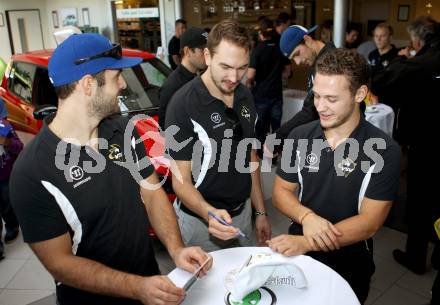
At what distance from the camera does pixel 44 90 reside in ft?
14.4

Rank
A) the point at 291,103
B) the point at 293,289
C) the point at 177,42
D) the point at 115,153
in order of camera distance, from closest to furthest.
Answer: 1. the point at 293,289
2. the point at 115,153
3. the point at 291,103
4. the point at 177,42

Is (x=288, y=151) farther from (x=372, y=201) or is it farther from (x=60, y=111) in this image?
(x=60, y=111)

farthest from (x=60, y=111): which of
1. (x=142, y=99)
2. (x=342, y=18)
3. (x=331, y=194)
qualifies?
(x=342, y=18)

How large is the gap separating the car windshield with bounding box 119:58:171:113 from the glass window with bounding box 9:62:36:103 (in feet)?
3.92

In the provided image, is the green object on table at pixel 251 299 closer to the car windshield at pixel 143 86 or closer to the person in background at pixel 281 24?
the car windshield at pixel 143 86

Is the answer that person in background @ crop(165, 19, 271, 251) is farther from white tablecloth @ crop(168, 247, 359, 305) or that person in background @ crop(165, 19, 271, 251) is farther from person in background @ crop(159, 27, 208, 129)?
person in background @ crop(159, 27, 208, 129)

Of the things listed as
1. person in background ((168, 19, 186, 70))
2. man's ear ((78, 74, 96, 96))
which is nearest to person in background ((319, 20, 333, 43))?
person in background ((168, 19, 186, 70))

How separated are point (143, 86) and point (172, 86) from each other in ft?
3.69

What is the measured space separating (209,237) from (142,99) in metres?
2.24

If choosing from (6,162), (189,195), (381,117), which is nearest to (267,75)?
(381,117)

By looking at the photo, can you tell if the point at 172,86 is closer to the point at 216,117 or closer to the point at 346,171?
the point at 216,117

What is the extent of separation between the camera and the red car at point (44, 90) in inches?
153

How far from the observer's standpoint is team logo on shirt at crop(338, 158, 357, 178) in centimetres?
172

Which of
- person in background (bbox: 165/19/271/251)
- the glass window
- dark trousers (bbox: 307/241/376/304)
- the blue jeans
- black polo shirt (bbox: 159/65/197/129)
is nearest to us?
dark trousers (bbox: 307/241/376/304)
